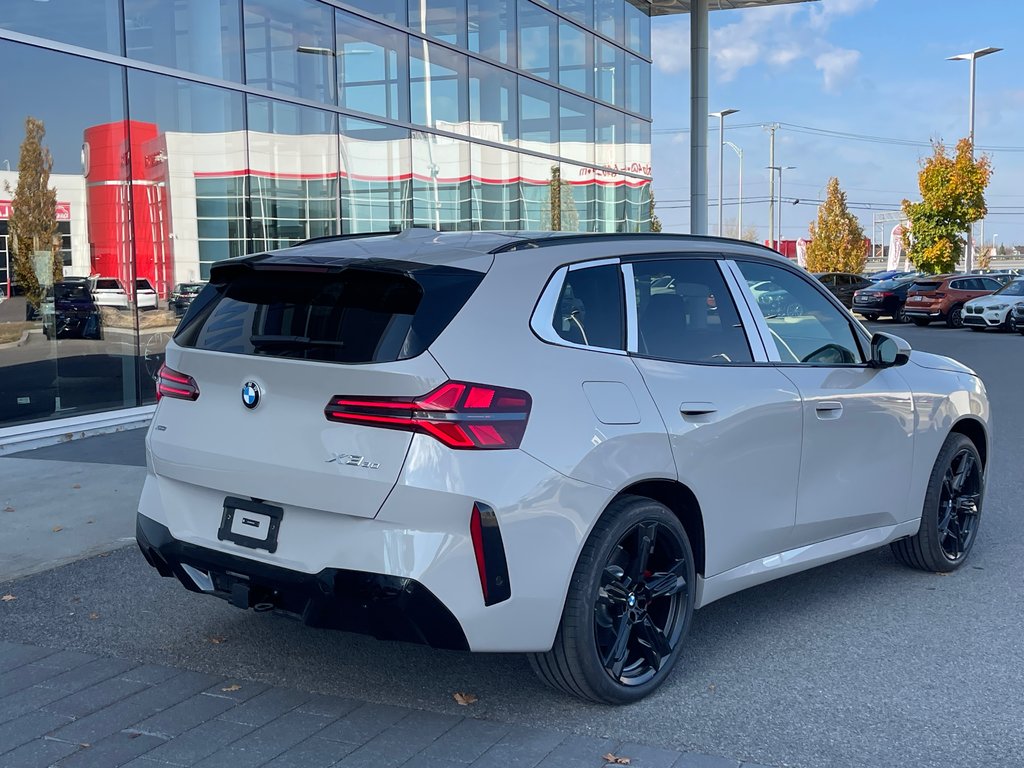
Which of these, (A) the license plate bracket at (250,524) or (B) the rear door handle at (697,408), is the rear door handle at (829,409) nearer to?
(B) the rear door handle at (697,408)

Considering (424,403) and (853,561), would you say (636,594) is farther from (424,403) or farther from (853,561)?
(853,561)

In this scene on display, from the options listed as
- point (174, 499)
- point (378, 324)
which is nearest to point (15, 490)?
point (174, 499)

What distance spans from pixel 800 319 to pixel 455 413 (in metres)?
2.27

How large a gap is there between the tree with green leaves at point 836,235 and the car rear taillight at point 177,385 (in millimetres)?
67974

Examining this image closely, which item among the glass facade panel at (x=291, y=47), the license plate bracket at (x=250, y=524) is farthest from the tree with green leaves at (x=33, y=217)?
the license plate bracket at (x=250, y=524)

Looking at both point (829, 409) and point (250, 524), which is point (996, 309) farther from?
point (250, 524)

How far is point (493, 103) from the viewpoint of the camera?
1936 cm

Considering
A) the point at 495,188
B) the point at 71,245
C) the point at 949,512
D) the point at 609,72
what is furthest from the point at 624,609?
the point at 609,72

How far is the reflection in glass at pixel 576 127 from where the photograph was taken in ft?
71.7

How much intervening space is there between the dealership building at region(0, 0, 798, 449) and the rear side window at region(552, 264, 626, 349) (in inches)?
311

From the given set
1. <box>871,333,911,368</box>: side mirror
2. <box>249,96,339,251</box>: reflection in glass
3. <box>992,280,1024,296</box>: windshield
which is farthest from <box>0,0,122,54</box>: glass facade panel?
<box>992,280,1024,296</box>: windshield

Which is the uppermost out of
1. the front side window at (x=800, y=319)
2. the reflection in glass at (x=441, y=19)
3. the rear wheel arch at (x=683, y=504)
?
the reflection in glass at (x=441, y=19)

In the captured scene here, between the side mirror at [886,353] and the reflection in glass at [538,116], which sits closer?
the side mirror at [886,353]

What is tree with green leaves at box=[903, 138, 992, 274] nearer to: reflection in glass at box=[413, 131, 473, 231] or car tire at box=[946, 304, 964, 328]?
car tire at box=[946, 304, 964, 328]
